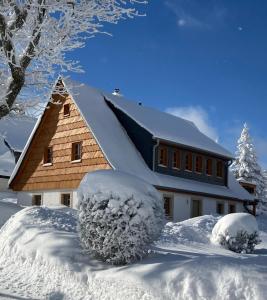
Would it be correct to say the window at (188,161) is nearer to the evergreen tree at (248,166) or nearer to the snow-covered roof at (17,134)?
the snow-covered roof at (17,134)

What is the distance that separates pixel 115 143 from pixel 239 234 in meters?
10.7

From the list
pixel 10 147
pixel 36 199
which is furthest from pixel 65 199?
pixel 10 147

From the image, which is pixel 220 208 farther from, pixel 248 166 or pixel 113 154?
pixel 248 166

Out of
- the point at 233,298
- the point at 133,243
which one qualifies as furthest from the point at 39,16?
the point at 233,298

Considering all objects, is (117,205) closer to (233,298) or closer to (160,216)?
(160,216)

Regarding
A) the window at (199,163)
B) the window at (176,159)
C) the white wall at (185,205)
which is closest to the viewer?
the white wall at (185,205)

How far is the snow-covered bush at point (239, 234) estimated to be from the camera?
1655 cm

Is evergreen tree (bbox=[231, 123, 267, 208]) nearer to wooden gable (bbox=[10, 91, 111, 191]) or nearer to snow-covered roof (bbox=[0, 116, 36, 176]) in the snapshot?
snow-covered roof (bbox=[0, 116, 36, 176])

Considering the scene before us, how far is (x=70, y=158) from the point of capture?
1054 inches

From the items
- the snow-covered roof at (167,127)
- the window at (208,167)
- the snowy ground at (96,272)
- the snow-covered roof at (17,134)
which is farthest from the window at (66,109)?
the snowy ground at (96,272)

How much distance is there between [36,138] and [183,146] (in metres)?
8.93

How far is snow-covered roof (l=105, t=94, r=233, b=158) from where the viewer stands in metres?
27.6

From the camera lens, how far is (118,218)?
870 centimetres

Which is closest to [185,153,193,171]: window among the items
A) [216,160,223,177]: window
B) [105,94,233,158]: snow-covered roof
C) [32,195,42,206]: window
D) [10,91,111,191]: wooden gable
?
[105,94,233,158]: snow-covered roof
